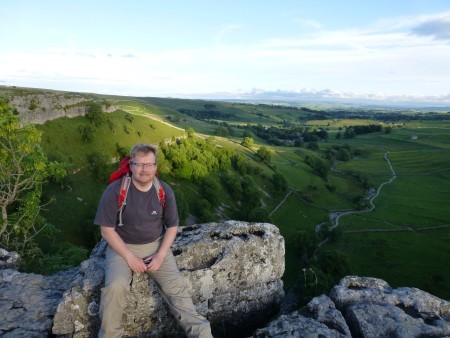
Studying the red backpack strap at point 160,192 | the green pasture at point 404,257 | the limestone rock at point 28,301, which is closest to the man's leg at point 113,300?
the red backpack strap at point 160,192

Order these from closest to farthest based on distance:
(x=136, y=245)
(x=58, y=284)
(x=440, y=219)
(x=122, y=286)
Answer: (x=122, y=286) < (x=136, y=245) < (x=58, y=284) < (x=440, y=219)

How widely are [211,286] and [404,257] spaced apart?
77.8m

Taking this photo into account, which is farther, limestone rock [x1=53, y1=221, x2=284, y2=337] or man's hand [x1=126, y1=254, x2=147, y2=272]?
limestone rock [x1=53, y1=221, x2=284, y2=337]

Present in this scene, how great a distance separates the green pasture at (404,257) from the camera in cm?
6688

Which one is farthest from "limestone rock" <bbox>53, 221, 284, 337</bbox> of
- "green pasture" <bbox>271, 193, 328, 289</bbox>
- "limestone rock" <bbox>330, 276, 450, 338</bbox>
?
"green pasture" <bbox>271, 193, 328, 289</bbox>

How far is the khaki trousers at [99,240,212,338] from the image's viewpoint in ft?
28.9

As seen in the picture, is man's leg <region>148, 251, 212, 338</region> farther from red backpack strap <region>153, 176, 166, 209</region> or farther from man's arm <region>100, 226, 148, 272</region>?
red backpack strap <region>153, 176, 166, 209</region>

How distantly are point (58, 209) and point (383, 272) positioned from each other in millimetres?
59911

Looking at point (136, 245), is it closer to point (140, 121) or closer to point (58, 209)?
point (58, 209)

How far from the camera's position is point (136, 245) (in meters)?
10.1

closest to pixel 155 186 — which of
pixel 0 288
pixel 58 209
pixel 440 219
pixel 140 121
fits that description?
pixel 0 288

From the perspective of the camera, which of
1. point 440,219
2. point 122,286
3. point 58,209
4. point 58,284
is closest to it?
point 122,286

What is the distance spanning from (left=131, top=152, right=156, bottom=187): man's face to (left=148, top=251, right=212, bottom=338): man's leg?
93.3 inches

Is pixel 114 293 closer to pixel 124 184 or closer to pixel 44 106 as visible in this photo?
pixel 124 184
